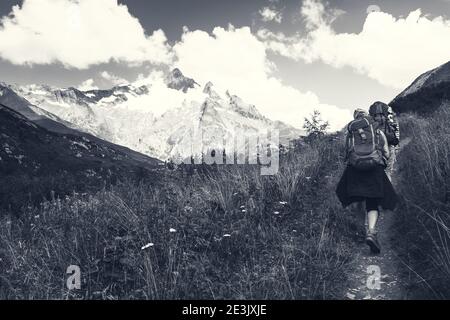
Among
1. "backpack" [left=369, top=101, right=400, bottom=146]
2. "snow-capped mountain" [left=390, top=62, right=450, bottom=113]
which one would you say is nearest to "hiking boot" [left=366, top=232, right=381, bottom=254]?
"backpack" [left=369, top=101, right=400, bottom=146]

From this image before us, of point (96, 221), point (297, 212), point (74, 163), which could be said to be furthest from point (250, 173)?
point (74, 163)

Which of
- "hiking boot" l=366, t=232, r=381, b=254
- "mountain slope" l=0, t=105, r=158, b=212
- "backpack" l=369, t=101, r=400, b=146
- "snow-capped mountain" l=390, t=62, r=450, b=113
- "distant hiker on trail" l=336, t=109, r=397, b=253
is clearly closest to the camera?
"hiking boot" l=366, t=232, r=381, b=254

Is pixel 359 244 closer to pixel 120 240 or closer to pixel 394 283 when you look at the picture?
pixel 394 283

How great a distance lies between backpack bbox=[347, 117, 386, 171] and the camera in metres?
5.74

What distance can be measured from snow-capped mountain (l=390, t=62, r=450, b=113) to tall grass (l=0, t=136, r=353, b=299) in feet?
30.0

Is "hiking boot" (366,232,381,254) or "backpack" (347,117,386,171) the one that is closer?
"hiking boot" (366,232,381,254)

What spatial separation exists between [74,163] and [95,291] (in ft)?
117

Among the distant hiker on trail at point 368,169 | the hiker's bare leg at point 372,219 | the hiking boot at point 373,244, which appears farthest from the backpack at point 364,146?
the hiking boot at point 373,244

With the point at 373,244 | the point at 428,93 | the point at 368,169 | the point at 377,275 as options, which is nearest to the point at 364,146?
the point at 368,169

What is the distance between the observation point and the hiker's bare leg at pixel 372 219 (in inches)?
213

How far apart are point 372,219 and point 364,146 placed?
1087 mm

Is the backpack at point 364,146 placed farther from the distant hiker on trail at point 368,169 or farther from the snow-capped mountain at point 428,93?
the snow-capped mountain at point 428,93

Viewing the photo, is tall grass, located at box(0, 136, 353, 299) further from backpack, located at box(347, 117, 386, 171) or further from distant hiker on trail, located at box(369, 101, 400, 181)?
distant hiker on trail, located at box(369, 101, 400, 181)

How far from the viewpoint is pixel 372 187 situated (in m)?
5.75
